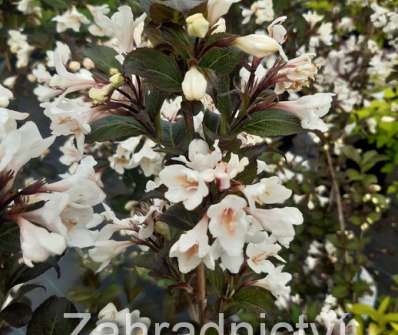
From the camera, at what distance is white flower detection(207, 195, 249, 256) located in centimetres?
69

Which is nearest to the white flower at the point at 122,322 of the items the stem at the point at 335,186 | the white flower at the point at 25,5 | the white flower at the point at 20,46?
the stem at the point at 335,186

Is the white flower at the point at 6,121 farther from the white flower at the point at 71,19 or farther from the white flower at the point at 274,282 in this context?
the white flower at the point at 71,19

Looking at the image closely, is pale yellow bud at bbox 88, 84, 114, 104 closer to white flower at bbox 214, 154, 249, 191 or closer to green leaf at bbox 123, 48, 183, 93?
green leaf at bbox 123, 48, 183, 93

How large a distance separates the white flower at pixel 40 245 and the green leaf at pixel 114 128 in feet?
0.77

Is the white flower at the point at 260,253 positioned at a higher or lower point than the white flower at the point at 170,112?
lower

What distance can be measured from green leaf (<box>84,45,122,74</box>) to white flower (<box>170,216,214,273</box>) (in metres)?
0.36

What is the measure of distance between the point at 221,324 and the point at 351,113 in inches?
64.8

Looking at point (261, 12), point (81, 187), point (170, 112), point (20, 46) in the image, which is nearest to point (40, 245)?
point (81, 187)

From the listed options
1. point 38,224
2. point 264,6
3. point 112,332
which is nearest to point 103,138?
point 38,224

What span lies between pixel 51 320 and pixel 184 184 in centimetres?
38

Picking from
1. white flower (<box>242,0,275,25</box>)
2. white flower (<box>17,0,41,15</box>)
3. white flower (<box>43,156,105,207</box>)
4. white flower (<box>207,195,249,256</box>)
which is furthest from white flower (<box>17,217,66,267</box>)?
white flower (<box>17,0,41,15</box>)

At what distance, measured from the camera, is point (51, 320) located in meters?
0.90

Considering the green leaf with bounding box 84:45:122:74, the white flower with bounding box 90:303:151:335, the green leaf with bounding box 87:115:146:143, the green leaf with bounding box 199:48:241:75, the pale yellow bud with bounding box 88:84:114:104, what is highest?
the green leaf with bounding box 199:48:241:75

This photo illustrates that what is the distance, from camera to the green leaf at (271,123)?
32.8 inches
